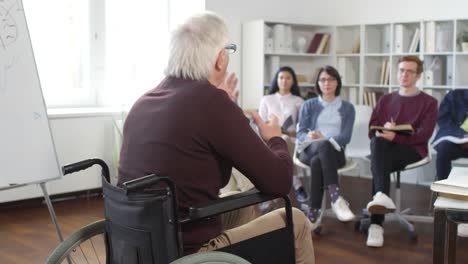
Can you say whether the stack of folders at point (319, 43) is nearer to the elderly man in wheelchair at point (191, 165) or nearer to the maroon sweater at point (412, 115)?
the maroon sweater at point (412, 115)

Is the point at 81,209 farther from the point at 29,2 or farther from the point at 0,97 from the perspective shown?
the point at 0,97

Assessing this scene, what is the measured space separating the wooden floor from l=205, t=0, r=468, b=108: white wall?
180 centimetres

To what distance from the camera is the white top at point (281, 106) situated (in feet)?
15.5

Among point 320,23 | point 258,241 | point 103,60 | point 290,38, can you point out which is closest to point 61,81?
point 103,60

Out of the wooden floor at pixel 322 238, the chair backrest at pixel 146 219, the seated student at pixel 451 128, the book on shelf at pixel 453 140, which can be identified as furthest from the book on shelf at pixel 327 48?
the chair backrest at pixel 146 219

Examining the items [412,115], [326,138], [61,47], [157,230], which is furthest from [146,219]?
[61,47]

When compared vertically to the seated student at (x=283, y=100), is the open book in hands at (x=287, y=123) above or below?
below

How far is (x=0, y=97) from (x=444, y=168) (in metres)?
2.85

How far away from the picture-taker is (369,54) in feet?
19.0

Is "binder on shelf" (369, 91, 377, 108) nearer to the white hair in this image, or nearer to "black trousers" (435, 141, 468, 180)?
"black trousers" (435, 141, 468, 180)

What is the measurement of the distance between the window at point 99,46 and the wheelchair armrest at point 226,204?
10.2 feet

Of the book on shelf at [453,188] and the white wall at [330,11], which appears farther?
the white wall at [330,11]

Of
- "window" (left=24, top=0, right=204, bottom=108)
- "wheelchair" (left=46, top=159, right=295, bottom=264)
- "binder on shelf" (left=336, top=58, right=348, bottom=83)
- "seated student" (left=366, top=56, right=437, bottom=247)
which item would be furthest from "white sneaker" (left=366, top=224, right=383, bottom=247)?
"binder on shelf" (left=336, top=58, right=348, bottom=83)

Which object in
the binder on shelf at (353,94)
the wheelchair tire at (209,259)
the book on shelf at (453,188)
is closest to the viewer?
the wheelchair tire at (209,259)
